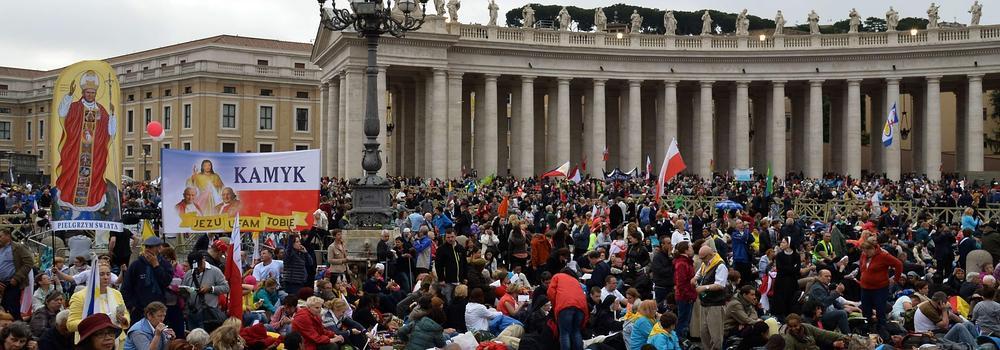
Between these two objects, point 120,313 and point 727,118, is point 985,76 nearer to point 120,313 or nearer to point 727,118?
point 727,118

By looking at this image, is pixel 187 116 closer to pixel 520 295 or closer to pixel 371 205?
pixel 371 205

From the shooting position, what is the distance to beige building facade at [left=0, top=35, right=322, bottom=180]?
247ft

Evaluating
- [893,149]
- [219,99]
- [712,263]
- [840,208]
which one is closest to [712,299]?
[712,263]

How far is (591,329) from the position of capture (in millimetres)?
15664

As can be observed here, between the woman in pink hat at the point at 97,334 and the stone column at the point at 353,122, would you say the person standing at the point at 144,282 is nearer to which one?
the woman in pink hat at the point at 97,334

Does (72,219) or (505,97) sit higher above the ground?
(505,97)

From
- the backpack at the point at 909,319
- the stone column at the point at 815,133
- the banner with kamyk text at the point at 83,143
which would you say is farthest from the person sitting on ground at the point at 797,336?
the stone column at the point at 815,133

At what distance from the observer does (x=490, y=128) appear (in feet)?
180

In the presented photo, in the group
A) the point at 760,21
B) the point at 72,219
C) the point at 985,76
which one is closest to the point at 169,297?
the point at 72,219

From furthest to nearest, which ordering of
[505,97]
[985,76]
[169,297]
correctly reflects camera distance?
[505,97]
[985,76]
[169,297]

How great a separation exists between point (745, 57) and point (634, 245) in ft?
129

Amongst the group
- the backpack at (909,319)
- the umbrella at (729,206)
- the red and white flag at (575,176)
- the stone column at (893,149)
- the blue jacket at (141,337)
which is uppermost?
the stone column at (893,149)

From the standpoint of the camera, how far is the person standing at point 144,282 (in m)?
12.3

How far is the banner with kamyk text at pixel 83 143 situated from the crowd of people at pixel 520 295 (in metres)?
0.85
